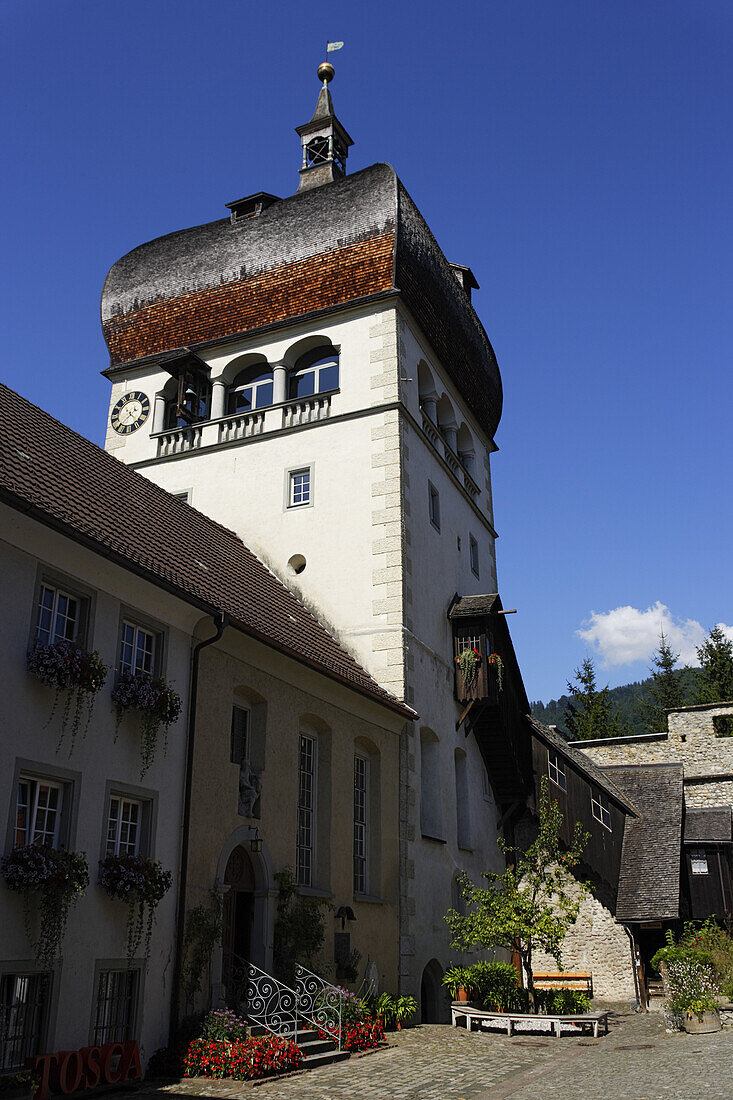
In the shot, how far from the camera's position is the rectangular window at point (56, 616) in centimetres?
1061

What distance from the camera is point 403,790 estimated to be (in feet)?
58.9

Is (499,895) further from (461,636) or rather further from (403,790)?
(461,636)

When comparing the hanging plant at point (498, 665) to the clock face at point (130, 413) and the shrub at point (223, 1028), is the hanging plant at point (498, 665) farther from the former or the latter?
the shrub at point (223, 1028)

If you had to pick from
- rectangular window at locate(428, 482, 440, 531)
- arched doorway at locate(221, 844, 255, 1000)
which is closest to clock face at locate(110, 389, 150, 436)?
rectangular window at locate(428, 482, 440, 531)

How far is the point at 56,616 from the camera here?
10828 millimetres

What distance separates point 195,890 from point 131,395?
14.2 metres

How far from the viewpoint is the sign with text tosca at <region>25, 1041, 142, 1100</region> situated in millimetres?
9195

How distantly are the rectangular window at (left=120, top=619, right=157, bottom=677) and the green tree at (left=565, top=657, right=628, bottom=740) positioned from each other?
35.1 m

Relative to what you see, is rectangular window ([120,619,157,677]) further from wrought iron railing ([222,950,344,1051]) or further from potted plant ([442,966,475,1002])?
potted plant ([442,966,475,1002])

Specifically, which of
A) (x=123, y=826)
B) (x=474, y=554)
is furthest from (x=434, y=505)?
(x=123, y=826)

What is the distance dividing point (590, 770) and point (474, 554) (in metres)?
7.03

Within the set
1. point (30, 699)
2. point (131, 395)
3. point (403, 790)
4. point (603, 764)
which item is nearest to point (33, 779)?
point (30, 699)

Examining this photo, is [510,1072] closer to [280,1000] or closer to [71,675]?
[280,1000]

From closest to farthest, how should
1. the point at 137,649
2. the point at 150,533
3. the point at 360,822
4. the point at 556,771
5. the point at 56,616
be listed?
the point at 56,616, the point at 137,649, the point at 150,533, the point at 360,822, the point at 556,771
